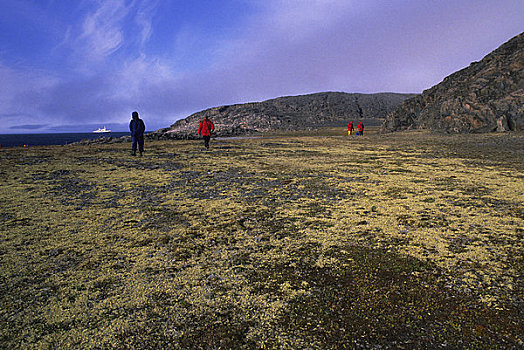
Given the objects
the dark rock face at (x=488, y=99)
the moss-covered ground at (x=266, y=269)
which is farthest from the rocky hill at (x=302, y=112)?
the moss-covered ground at (x=266, y=269)

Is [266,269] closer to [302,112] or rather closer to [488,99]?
[488,99]

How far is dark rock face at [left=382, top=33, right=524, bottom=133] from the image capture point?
17.2 metres

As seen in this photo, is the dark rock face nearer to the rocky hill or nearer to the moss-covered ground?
the moss-covered ground

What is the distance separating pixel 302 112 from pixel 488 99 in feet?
207

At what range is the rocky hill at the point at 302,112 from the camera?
6769cm

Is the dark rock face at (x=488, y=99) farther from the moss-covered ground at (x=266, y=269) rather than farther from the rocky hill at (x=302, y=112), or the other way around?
the rocky hill at (x=302, y=112)

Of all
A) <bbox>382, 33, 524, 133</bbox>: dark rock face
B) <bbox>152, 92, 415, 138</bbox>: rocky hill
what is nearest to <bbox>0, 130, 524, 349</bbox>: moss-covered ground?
<bbox>382, 33, 524, 133</bbox>: dark rock face

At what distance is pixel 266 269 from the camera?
2.49 metres

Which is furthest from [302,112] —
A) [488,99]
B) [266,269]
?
[266,269]

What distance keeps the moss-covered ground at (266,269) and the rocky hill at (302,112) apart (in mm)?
59445

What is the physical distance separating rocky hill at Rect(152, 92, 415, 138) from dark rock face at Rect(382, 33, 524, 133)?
1573 inches

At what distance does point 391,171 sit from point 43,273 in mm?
6777

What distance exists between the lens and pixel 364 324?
5.89 ft

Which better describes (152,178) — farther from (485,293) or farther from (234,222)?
(485,293)
